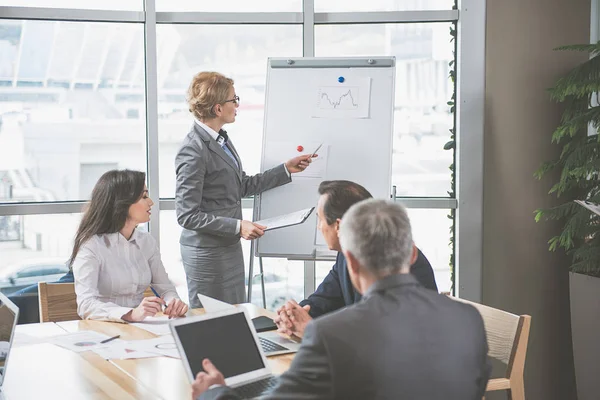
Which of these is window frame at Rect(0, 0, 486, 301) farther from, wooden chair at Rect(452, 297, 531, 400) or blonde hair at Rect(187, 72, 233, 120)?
wooden chair at Rect(452, 297, 531, 400)

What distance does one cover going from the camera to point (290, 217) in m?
3.43

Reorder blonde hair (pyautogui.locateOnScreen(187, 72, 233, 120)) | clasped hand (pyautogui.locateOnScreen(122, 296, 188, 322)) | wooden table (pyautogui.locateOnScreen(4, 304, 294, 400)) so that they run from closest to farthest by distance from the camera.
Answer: wooden table (pyautogui.locateOnScreen(4, 304, 294, 400))
clasped hand (pyautogui.locateOnScreen(122, 296, 188, 322))
blonde hair (pyautogui.locateOnScreen(187, 72, 233, 120))

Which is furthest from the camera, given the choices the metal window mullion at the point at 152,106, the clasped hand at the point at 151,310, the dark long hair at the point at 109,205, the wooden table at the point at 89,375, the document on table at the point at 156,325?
the metal window mullion at the point at 152,106

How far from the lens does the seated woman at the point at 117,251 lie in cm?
292

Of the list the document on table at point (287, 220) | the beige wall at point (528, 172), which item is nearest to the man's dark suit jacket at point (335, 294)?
the document on table at point (287, 220)

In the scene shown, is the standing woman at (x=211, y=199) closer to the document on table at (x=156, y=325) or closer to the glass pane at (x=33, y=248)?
the document on table at (x=156, y=325)

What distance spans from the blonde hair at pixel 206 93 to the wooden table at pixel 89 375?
1.42 meters

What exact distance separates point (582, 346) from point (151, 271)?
224 centimetres

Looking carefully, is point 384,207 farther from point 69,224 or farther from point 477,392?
point 69,224

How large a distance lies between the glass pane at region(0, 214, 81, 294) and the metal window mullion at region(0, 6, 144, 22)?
3.63ft

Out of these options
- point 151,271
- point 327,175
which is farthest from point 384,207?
point 327,175

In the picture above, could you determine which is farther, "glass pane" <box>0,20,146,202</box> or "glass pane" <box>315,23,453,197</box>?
"glass pane" <box>315,23,453,197</box>

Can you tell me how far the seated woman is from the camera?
292 centimetres

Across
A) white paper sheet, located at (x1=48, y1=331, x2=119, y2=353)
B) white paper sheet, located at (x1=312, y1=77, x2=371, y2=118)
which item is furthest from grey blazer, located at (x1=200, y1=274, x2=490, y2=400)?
white paper sheet, located at (x1=312, y1=77, x2=371, y2=118)
